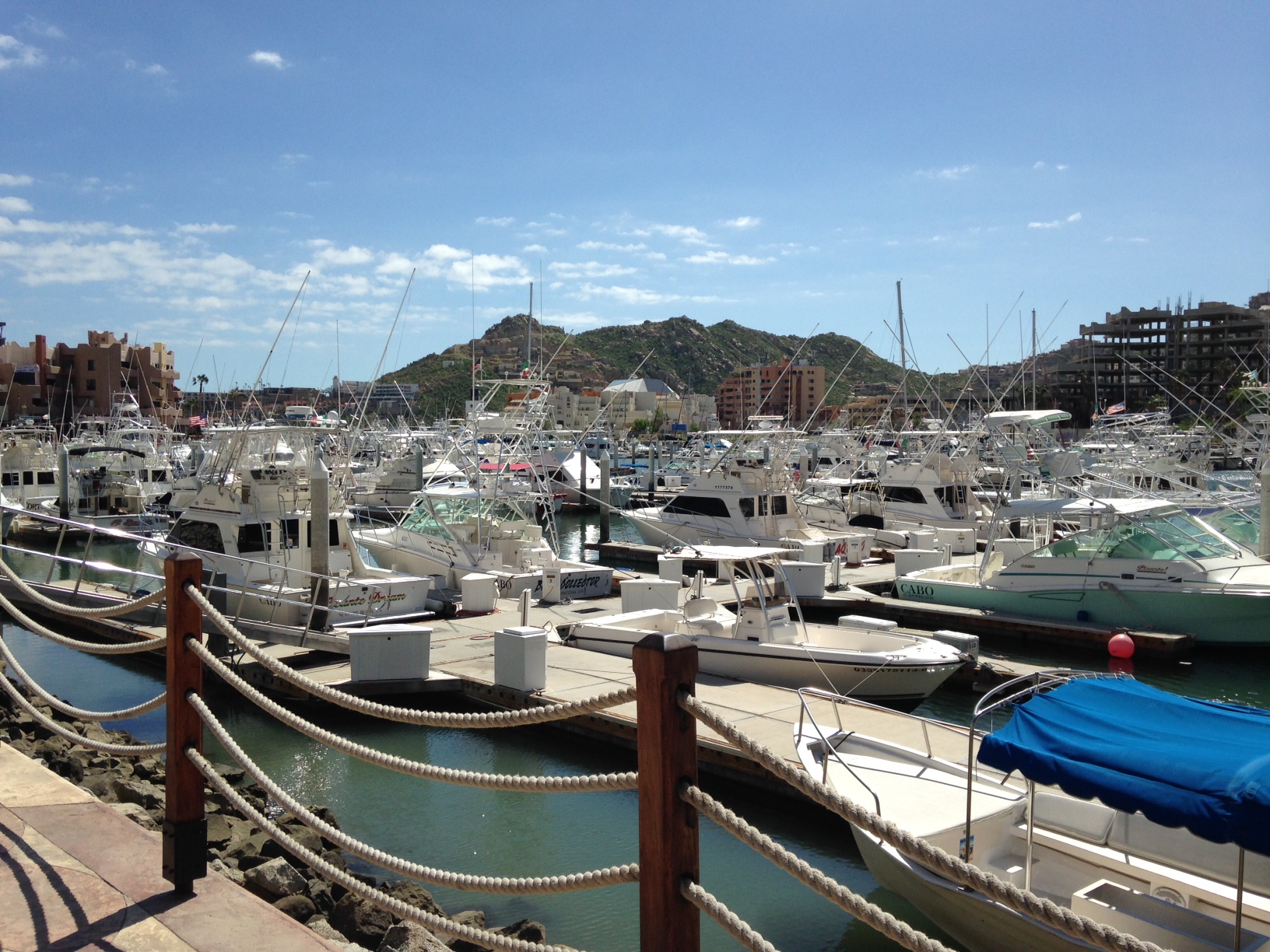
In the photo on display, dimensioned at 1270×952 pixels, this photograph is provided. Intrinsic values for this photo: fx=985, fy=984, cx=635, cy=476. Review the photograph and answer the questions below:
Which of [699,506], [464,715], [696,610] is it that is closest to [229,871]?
[464,715]

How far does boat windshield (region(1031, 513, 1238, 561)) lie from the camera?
2055 cm

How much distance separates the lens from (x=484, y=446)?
29656mm

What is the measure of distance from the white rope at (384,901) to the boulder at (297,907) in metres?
2.55

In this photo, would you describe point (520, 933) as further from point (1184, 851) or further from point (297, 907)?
point (1184, 851)

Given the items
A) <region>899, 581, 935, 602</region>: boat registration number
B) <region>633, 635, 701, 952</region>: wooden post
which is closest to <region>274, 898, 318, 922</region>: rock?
<region>633, 635, 701, 952</region>: wooden post

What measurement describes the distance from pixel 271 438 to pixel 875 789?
51.5 ft

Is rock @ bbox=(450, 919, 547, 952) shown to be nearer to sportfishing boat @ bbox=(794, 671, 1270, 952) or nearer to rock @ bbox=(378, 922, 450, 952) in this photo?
rock @ bbox=(378, 922, 450, 952)

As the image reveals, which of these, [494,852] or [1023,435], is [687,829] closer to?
[494,852]

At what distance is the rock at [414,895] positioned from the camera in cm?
797

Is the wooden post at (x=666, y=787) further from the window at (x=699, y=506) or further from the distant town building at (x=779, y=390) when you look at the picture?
the distant town building at (x=779, y=390)

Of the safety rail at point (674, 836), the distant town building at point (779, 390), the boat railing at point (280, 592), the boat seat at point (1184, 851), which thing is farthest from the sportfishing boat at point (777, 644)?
the distant town building at point (779, 390)

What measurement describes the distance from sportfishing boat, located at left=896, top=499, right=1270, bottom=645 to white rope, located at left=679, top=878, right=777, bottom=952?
20.1 metres

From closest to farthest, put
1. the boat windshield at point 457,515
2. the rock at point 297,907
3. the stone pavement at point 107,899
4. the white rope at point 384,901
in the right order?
the white rope at point 384,901
the stone pavement at point 107,899
the rock at point 297,907
the boat windshield at point 457,515

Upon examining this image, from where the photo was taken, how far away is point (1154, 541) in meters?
20.6
